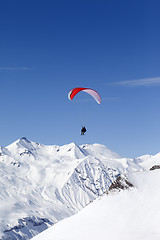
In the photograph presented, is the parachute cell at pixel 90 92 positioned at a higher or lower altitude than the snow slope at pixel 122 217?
higher

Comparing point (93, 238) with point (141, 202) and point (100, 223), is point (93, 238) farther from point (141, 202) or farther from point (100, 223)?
point (141, 202)

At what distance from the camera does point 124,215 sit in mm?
82000

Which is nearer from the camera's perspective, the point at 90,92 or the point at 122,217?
the point at 122,217

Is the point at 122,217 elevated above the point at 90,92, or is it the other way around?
the point at 90,92

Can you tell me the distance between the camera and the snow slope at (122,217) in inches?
2904

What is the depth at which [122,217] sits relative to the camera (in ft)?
267

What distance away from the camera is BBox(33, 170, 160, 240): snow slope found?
73750 mm

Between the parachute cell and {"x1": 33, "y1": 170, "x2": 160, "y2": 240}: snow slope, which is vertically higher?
the parachute cell

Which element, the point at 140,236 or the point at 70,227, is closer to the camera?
the point at 140,236

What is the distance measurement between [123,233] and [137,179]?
19.8m

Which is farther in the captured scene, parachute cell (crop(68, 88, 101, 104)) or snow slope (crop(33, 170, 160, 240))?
parachute cell (crop(68, 88, 101, 104))

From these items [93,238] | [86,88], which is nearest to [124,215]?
[93,238]

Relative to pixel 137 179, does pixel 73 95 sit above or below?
above

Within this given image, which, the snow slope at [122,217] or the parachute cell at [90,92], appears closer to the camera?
the snow slope at [122,217]
